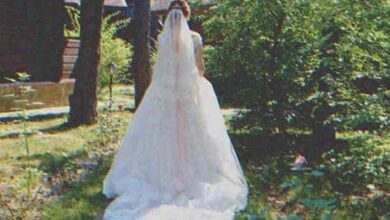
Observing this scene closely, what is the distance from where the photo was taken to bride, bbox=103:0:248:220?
688 cm

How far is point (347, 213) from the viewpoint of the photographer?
6.23 meters

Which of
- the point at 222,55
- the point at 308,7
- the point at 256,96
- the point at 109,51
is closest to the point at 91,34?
the point at 222,55

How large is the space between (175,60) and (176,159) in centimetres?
125

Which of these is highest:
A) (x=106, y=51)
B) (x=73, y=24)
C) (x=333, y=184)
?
(x=73, y=24)

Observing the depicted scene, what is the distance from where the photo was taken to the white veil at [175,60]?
706cm

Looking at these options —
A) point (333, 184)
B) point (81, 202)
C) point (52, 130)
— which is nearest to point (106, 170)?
point (81, 202)

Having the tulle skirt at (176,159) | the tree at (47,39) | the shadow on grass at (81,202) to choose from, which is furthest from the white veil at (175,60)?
the tree at (47,39)

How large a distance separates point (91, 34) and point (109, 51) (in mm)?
6431

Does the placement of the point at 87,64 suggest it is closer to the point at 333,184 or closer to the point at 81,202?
the point at 81,202

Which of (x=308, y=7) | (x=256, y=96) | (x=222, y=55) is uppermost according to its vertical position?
(x=308, y=7)

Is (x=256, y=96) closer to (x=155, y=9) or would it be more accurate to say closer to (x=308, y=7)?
(x=308, y=7)

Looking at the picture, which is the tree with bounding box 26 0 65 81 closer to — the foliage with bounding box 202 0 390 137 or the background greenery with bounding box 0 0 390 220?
the background greenery with bounding box 0 0 390 220

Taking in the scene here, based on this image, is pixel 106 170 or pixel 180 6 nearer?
pixel 180 6

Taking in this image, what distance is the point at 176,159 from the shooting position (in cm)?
699
